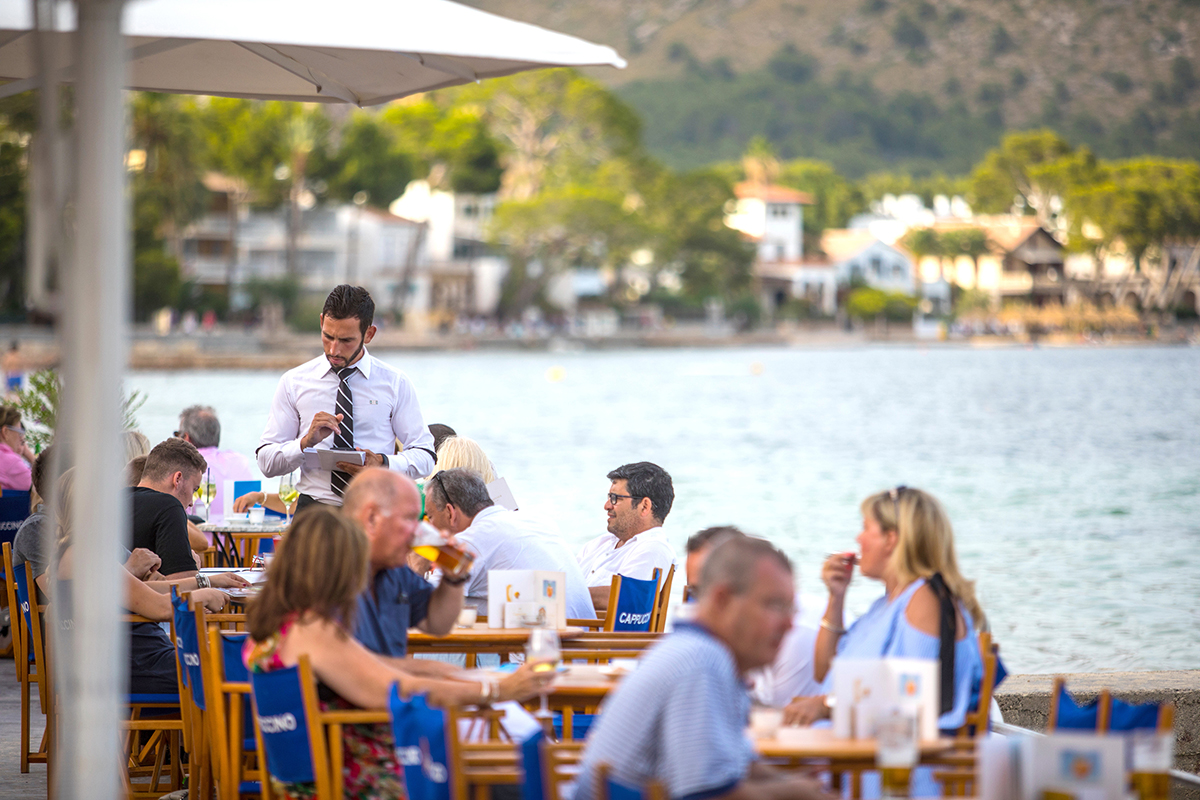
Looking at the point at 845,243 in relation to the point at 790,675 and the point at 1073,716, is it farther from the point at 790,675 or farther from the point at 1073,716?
the point at 1073,716

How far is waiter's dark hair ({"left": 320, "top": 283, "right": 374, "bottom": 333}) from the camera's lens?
4.85 metres

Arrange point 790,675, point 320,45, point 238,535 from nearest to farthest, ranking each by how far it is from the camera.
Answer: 1. point 790,675
2. point 320,45
3. point 238,535

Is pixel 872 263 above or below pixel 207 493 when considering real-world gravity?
above

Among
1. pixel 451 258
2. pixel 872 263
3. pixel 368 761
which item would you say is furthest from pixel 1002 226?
pixel 368 761

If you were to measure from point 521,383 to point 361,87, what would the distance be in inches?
2297

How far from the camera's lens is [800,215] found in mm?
123188

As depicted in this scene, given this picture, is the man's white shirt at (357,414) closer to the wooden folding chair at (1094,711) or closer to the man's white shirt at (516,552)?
the man's white shirt at (516,552)

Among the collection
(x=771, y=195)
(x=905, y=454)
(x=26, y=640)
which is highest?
(x=771, y=195)

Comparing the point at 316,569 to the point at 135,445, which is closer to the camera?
the point at 316,569

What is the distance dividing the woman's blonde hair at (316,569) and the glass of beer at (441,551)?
34 centimetres

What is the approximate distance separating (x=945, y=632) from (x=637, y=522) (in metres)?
→ 2.40

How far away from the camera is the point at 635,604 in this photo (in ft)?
14.6

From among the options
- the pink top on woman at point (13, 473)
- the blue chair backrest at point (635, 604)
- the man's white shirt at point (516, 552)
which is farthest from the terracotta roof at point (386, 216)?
the blue chair backrest at point (635, 604)

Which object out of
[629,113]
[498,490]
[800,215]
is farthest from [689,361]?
[498,490]
